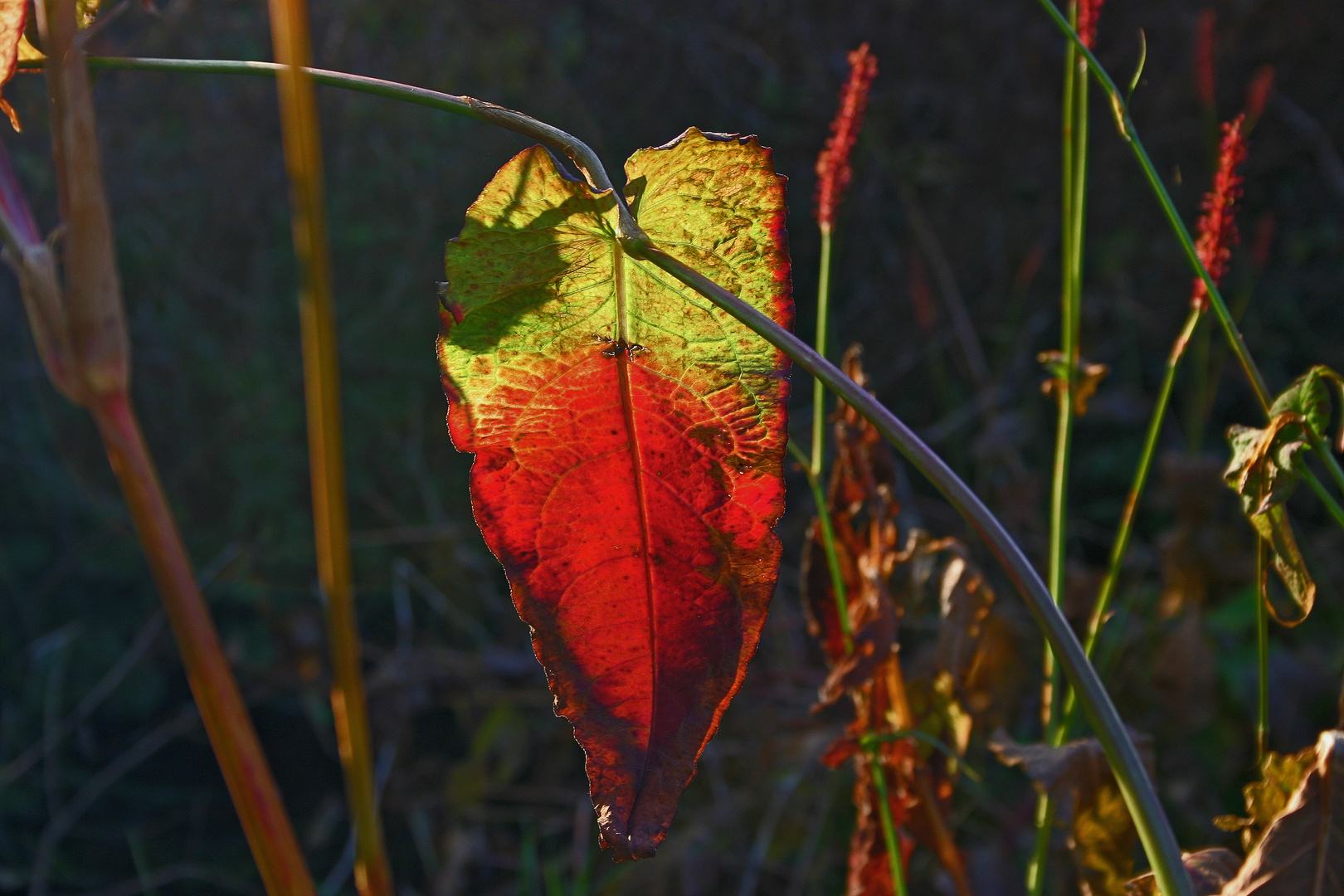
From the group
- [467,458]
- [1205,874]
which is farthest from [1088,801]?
[467,458]

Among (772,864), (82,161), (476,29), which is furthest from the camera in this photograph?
(476,29)

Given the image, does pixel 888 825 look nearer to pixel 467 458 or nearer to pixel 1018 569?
pixel 1018 569

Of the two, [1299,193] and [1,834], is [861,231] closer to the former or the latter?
[1299,193]

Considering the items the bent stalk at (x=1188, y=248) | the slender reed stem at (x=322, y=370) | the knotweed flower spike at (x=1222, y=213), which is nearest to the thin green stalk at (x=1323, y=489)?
the bent stalk at (x=1188, y=248)

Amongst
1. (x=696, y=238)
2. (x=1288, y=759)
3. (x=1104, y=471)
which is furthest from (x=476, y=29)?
(x=1288, y=759)

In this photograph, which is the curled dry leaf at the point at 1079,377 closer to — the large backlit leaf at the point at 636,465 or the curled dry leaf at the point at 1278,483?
the curled dry leaf at the point at 1278,483

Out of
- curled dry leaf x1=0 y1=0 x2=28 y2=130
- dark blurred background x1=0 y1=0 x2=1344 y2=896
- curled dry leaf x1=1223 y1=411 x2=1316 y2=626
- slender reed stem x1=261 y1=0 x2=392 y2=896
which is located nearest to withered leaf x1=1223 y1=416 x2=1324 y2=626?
curled dry leaf x1=1223 y1=411 x2=1316 y2=626
